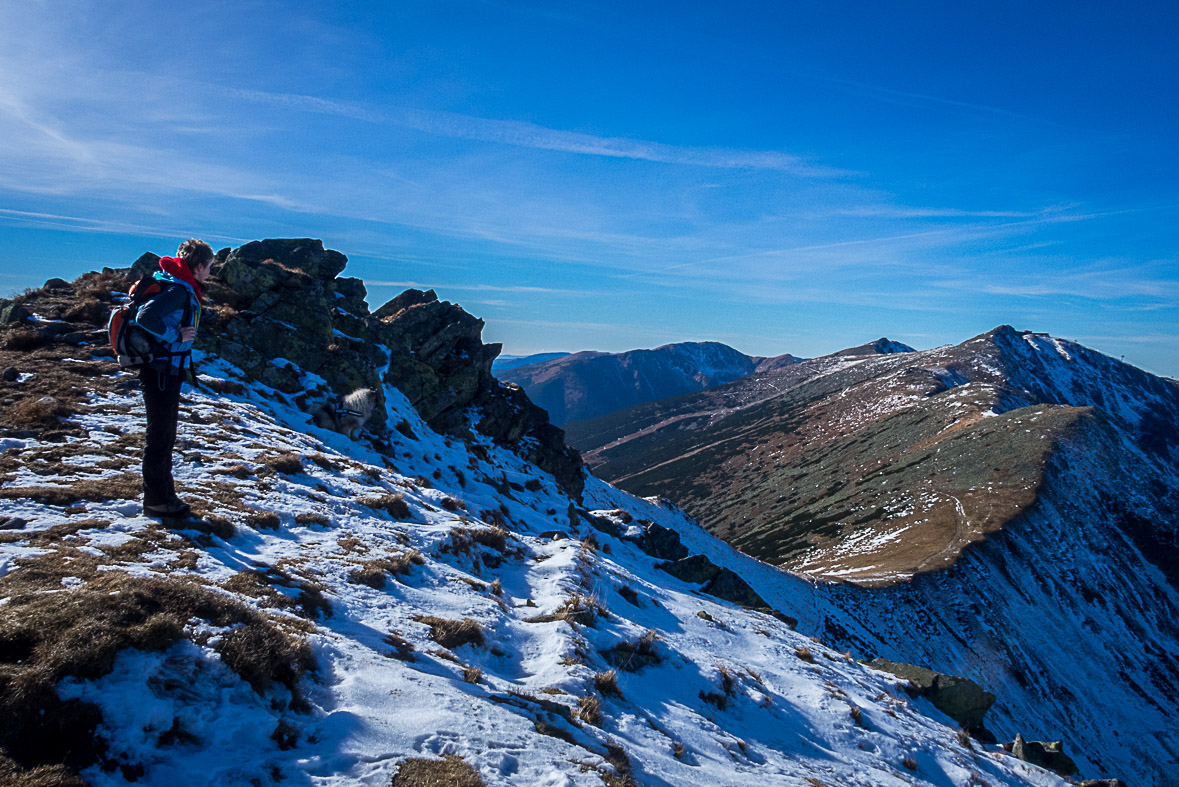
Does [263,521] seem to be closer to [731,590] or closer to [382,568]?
[382,568]

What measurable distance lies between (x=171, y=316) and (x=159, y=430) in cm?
200

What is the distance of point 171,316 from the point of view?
8.94 m

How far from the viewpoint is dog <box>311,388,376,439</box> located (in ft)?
78.2

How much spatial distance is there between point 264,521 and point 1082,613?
89023mm

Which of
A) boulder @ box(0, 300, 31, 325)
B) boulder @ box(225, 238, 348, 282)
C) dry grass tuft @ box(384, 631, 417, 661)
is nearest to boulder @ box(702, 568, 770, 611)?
dry grass tuft @ box(384, 631, 417, 661)

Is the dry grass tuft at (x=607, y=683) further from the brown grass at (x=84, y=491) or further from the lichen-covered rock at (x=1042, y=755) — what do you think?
the lichen-covered rock at (x=1042, y=755)

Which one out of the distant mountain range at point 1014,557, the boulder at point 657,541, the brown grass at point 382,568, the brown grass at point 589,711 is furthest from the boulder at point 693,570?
the distant mountain range at point 1014,557

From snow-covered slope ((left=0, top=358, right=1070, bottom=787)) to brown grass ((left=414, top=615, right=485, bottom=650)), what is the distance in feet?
0.13

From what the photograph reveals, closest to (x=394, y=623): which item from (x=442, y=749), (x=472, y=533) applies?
(x=442, y=749)

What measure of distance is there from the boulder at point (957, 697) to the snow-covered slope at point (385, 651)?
47.8 inches

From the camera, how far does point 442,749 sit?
225 inches

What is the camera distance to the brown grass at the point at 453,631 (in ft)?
29.5

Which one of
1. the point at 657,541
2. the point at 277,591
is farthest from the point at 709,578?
the point at 277,591

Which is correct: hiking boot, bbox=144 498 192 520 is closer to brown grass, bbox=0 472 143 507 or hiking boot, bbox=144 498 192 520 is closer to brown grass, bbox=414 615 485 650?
brown grass, bbox=0 472 143 507
